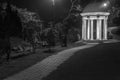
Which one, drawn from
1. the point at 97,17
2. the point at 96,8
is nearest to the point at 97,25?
the point at 97,17

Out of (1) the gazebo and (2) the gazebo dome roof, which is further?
(2) the gazebo dome roof

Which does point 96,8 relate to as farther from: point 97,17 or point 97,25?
point 97,25

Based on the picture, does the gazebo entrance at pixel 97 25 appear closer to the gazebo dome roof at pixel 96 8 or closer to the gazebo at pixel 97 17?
the gazebo at pixel 97 17

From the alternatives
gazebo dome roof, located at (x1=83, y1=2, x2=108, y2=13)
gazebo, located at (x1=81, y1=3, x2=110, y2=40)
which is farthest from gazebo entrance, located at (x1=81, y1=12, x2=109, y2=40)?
gazebo dome roof, located at (x1=83, y1=2, x2=108, y2=13)

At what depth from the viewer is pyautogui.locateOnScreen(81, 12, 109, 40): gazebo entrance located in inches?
1299

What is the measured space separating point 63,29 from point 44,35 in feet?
22.1

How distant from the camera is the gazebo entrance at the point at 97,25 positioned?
108ft

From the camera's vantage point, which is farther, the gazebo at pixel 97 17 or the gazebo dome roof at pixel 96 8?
the gazebo dome roof at pixel 96 8

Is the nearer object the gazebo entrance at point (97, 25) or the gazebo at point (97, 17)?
the gazebo at point (97, 17)

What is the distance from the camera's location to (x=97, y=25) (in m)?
33.4

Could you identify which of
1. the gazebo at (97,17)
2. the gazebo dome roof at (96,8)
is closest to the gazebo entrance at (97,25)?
the gazebo at (97,17)

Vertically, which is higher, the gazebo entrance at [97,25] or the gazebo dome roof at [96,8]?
the gazebo dome roof at [96,8]

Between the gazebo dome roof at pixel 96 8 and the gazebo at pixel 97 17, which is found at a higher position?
the gazebo dome roof at pixel 96 8

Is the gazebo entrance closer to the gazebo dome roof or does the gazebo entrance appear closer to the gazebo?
the gazebo
